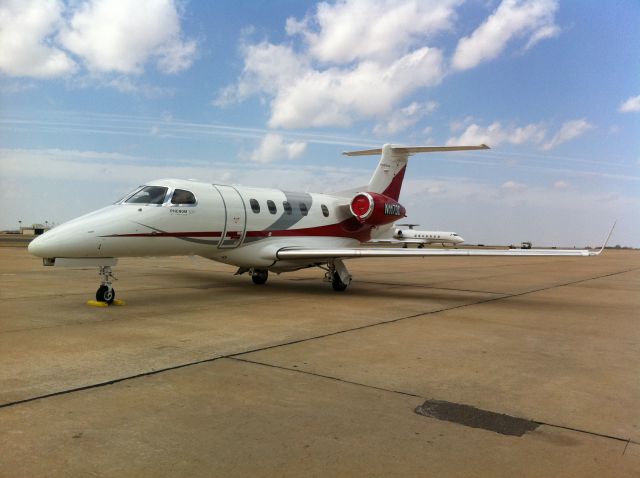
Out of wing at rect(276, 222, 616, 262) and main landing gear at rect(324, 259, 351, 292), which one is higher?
wing at rect(276, 222, 616, 262)

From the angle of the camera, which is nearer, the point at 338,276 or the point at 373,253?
the point at 373,253

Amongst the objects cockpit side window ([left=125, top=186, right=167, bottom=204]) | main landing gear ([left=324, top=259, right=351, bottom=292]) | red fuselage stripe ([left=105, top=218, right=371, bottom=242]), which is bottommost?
main landing gear ([left=324, top=259, right=351, bottom=292])

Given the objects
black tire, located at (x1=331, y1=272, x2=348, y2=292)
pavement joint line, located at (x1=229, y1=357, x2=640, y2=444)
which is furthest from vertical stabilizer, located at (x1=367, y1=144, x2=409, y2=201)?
pavement joint line, located at (x1=229, y1=357, x2=640, y2=444)

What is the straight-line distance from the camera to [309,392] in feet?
15.7

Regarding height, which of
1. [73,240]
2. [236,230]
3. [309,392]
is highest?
[236,230]

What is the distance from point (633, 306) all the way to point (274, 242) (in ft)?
29.2

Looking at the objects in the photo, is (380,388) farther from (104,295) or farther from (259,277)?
(259,277)

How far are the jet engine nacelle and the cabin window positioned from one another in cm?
574

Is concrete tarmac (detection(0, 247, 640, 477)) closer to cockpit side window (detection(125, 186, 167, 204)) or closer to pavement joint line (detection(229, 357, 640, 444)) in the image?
pavement joint line (detection(229, 357, 640, 444))

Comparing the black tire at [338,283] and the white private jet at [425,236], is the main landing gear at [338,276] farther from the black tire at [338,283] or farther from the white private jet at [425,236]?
the white private jet at [425,236]

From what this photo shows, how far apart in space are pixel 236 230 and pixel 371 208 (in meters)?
4.75

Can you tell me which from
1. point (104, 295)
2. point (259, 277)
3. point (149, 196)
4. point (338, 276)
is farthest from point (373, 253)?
point (104, 295)

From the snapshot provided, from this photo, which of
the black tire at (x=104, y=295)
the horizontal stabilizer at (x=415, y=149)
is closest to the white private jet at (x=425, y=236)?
the horizontal stabilizer at (x=415, y=149)

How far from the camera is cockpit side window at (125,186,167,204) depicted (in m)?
10.7
